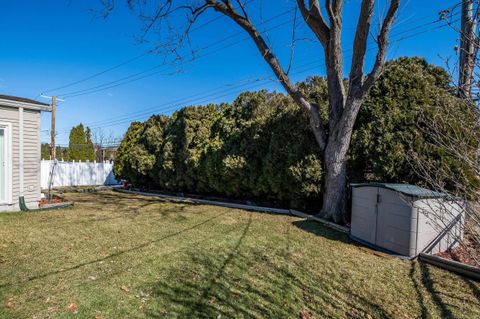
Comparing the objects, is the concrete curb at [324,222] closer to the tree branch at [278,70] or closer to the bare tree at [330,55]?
the bare tree at [330,55]

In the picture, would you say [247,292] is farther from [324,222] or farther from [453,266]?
[324,222]

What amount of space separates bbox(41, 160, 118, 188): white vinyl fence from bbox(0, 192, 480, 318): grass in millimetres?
12038

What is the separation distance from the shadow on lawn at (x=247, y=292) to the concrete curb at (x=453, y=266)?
1678 mm

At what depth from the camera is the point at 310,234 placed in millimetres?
Result: 5527

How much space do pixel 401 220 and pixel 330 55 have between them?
4175 millimetres

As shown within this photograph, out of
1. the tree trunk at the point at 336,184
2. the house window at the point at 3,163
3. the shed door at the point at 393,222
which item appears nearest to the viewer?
the shed door at the point at 393,222

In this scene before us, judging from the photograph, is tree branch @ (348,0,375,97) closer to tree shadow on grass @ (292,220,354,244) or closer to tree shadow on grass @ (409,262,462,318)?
tree shadow on grass @ (292,220,354,244)

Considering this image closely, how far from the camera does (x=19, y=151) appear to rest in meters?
7.53

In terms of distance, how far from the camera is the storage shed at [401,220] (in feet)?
13.5

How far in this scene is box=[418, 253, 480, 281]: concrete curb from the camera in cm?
347

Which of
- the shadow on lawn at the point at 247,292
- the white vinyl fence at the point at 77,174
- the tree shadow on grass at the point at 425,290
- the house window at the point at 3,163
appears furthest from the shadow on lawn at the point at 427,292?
the white vinyl fence at the point at 77,174

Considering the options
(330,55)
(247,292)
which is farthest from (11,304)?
(330,55)

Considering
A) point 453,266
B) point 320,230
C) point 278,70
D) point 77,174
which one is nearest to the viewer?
point 453,266

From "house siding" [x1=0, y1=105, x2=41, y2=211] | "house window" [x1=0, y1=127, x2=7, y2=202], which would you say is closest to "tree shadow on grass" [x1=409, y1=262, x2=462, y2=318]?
"house siding" [x1=0, y1=105, x2=41, y2=211]
